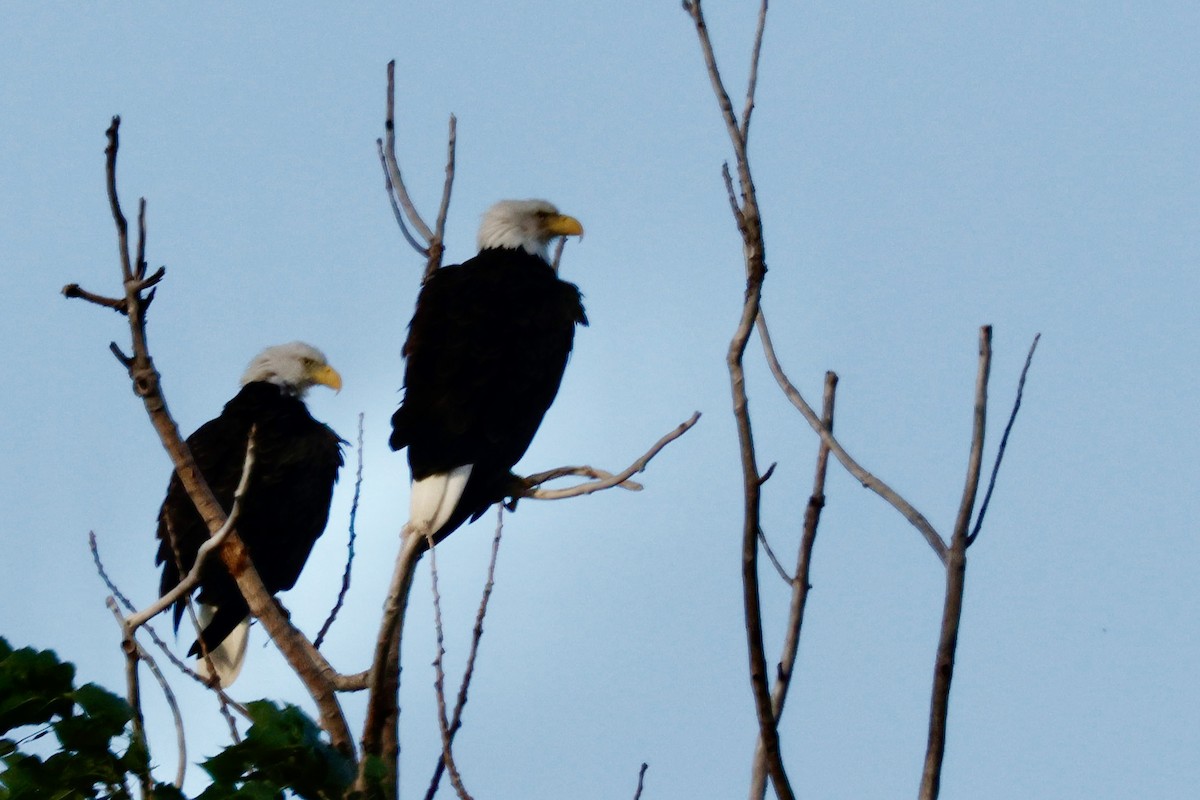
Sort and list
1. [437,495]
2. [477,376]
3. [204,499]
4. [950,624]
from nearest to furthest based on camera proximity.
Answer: [950,624] < [204,499] < [437,495] < [477,376]

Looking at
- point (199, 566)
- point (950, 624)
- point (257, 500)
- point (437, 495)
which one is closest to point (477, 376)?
point (437, 495)

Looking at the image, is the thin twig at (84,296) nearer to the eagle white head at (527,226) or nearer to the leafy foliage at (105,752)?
the leafy foliage at (105,752)

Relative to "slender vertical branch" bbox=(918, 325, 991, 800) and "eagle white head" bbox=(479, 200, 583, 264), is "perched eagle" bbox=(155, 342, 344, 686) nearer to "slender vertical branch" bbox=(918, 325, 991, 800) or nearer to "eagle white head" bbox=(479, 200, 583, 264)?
"eagle white head" bbox=(479, 200, 583, 264)

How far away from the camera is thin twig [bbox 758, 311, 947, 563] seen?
2451mm

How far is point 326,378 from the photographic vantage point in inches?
294

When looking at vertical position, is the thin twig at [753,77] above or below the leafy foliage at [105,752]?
above

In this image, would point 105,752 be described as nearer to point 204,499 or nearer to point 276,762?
point 276,762

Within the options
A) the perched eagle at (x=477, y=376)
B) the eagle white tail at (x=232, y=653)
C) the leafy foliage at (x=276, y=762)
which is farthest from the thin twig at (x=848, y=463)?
the eagle white tail at (x=232, y=653)

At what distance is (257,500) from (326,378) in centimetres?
95

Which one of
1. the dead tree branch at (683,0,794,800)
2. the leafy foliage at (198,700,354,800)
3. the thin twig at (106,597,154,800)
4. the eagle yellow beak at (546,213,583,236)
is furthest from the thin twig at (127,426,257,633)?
the eagle yellow beak at (546,213,583,236)

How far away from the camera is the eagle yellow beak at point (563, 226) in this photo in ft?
23.4

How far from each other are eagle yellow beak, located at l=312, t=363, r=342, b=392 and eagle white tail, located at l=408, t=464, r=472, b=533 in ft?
6.41

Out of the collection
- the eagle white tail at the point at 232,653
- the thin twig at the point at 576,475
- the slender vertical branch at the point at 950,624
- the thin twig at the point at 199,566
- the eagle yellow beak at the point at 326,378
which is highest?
the eagle yellow beak at the point at 326,378

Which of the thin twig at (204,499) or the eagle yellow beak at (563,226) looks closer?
the thin twig at (204,499)
